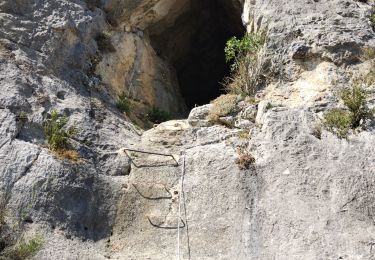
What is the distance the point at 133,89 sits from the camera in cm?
1141

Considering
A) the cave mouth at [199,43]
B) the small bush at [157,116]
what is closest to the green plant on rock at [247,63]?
the small bush at [157,116]

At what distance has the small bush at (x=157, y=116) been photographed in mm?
11258

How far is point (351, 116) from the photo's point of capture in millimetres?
8672

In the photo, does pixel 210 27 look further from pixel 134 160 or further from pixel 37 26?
pixel 134 160

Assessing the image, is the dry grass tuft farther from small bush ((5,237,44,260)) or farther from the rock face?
small bush ((5,237,44,260))

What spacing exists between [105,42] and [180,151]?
303 centimetres

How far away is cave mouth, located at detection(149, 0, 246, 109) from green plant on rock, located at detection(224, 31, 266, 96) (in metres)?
2.65

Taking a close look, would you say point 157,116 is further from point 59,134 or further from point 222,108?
point 59,134

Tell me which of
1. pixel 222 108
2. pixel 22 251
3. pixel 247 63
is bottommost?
pixel 22 251

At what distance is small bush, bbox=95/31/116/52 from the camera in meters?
11.1

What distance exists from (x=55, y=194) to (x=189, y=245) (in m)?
2.00

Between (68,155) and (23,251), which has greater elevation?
(68,155)

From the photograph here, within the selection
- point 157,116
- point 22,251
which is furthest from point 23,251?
point 157,116

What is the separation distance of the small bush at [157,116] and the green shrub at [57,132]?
7.82ft
